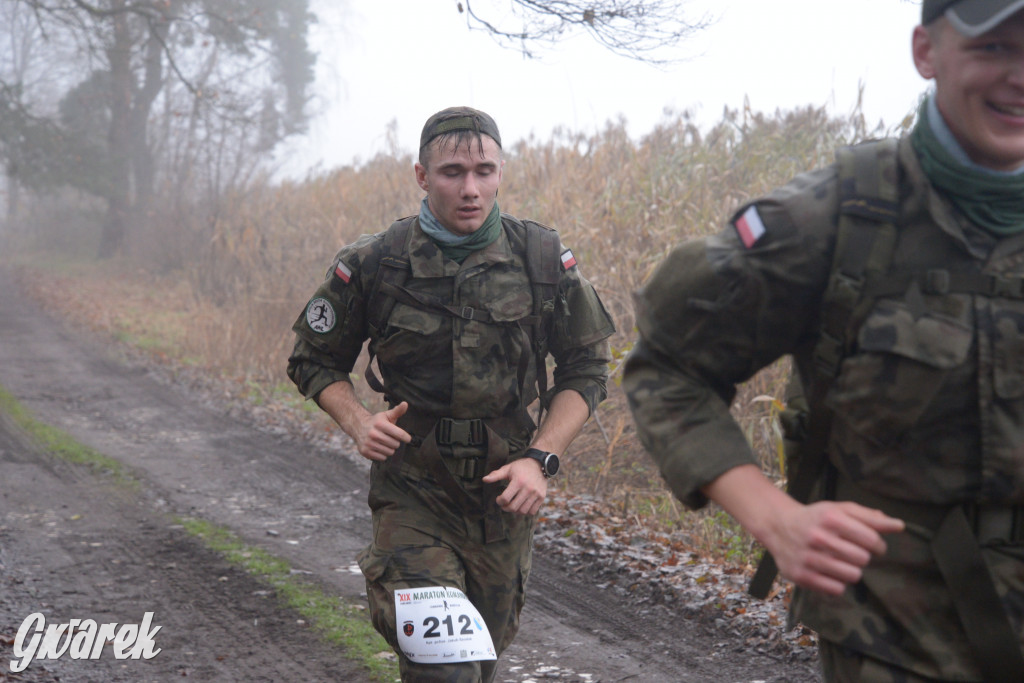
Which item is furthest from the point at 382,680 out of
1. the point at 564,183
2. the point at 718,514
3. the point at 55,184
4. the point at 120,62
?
the point at 120,62

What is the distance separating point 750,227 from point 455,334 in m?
1.63

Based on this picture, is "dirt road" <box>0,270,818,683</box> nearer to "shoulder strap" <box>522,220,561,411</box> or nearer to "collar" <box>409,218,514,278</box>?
"shoulder strap" <box>522,220,561,411</box>

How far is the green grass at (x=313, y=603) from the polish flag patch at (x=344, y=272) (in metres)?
2.05

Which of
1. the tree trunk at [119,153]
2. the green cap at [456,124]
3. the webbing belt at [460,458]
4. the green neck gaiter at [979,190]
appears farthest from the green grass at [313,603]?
the tree trunk at [119,153]

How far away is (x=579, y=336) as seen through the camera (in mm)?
3342

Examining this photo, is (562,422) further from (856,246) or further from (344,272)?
(856,246)

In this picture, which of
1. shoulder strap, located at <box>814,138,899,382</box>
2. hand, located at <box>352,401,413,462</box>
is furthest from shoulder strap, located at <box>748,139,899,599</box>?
hand, located at <box>352,401,413,462</box>

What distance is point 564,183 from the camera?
945cm

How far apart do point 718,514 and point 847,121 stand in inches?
166

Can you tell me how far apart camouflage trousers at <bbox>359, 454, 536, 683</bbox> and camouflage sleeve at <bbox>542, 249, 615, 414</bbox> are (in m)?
0.50

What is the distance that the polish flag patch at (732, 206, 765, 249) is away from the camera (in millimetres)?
1622

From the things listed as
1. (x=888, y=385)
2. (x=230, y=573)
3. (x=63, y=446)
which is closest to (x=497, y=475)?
(x=888, y=385)

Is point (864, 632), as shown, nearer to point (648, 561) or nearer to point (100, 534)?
point (648, 561)

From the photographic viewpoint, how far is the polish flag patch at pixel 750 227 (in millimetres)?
1622
